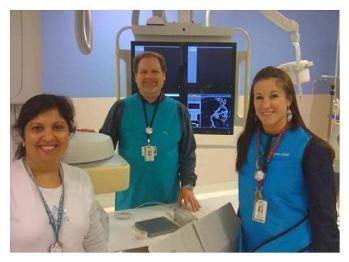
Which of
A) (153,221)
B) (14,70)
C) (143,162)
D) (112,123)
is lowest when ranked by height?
(153,221)

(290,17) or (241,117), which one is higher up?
(290,17)

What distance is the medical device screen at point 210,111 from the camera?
6.40 ft

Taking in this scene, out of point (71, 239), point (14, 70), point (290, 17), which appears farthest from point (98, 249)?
point (290, 17)

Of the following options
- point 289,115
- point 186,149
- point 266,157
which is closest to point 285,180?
point 266,157

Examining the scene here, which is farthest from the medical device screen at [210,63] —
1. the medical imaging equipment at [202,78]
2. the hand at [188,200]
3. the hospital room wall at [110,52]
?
the hand at [188,200]

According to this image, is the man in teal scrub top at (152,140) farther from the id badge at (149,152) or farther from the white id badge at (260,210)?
the white id badge at (260,210)

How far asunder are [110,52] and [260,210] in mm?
1358

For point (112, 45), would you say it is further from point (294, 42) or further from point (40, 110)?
point (40, 110)

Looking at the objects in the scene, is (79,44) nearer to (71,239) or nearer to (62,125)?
(62,125)

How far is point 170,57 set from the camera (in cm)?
192

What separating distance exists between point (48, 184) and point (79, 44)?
68cm

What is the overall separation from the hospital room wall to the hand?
0.52 meters

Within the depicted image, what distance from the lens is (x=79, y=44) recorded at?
1431 millimetres

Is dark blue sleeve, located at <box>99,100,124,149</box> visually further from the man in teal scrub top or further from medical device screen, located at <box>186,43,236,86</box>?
medical device screen, located at <box>186,43,236,86</box>
